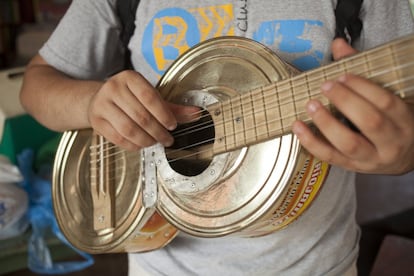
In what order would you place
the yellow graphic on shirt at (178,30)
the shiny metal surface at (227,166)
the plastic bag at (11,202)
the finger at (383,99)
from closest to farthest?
1. the finger at (383,99)
2. the shiny metal surface at (227,166)
3. the yellow graphic on shirt at (178,30)
4. the plastic bag at (11,202)

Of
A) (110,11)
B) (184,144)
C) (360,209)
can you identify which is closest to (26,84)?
(110,11)

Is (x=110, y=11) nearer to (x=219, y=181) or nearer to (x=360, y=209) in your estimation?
(x=219, y=181)

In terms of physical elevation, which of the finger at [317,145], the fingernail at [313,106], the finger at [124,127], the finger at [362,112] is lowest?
the finger at [124,127]

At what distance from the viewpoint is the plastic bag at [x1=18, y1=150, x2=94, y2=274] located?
1480 mm

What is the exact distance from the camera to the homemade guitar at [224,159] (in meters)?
0.56

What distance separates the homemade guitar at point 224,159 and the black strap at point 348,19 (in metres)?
0.11

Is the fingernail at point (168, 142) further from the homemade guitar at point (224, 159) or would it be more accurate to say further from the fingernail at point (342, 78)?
the fingernail at point (342, 78)

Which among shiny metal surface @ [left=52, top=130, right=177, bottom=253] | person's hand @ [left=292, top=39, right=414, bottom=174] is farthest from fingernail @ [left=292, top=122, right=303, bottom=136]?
shiny metal surface @ [left=52, top=130, right=177, bottom=253]

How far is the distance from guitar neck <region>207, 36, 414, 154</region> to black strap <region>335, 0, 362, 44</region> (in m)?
0.14

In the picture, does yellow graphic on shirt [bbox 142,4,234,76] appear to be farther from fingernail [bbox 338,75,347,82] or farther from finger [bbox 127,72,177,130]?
fingernail [bbox 338,75,347,82]

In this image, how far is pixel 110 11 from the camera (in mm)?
789

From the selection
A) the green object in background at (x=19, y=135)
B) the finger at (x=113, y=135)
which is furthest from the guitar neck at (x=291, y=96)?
the green object in background at (x=19, y=135)

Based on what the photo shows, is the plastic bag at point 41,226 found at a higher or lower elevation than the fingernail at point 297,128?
lower

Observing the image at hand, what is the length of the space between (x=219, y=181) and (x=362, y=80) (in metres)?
0.23
